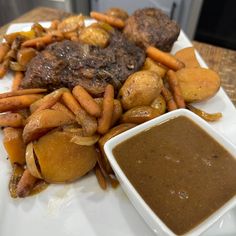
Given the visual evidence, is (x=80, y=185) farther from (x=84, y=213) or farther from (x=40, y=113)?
(x=40, y=113)

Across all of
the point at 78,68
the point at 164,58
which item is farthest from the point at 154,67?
the point at 78,68

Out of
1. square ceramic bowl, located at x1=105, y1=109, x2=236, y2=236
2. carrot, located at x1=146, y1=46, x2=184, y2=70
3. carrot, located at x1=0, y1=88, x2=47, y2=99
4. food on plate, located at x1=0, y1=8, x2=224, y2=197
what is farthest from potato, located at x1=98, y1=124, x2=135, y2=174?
carrot, located at x1=146, y1=46, x2=184, y2=70

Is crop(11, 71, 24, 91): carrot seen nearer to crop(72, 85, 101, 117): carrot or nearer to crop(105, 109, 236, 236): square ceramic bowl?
crop(72, 85, 101, 117): carrot

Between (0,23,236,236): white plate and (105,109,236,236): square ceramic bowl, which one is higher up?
(105,109,236,236): square ceramic bowl

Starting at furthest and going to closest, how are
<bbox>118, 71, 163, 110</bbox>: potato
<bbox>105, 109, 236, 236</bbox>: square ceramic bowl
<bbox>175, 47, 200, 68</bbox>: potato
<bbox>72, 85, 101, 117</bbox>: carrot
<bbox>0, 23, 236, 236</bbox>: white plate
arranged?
1. <bbox>175, 47, 200, 68</bbox>: potato
2. <bbox>118, 71, 163, 110</bbox>: potato
3. <bbox>72, 85, 101, 117</bbox>: carrot
4. <bbox>0, 23, 236, 236</bbox>: white plate
5. <bbox>105, 109, 236, 236</bbox>: square ceramic bowl

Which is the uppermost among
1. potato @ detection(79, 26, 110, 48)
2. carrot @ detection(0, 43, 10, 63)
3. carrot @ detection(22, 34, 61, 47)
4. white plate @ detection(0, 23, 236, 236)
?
potato @ detection(79, 26, 110, 48)

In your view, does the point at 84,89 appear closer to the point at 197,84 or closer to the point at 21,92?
the point at 21,92

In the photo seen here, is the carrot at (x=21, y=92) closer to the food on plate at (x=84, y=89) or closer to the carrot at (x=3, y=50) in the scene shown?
the food on plate at (x=84, y=89)
